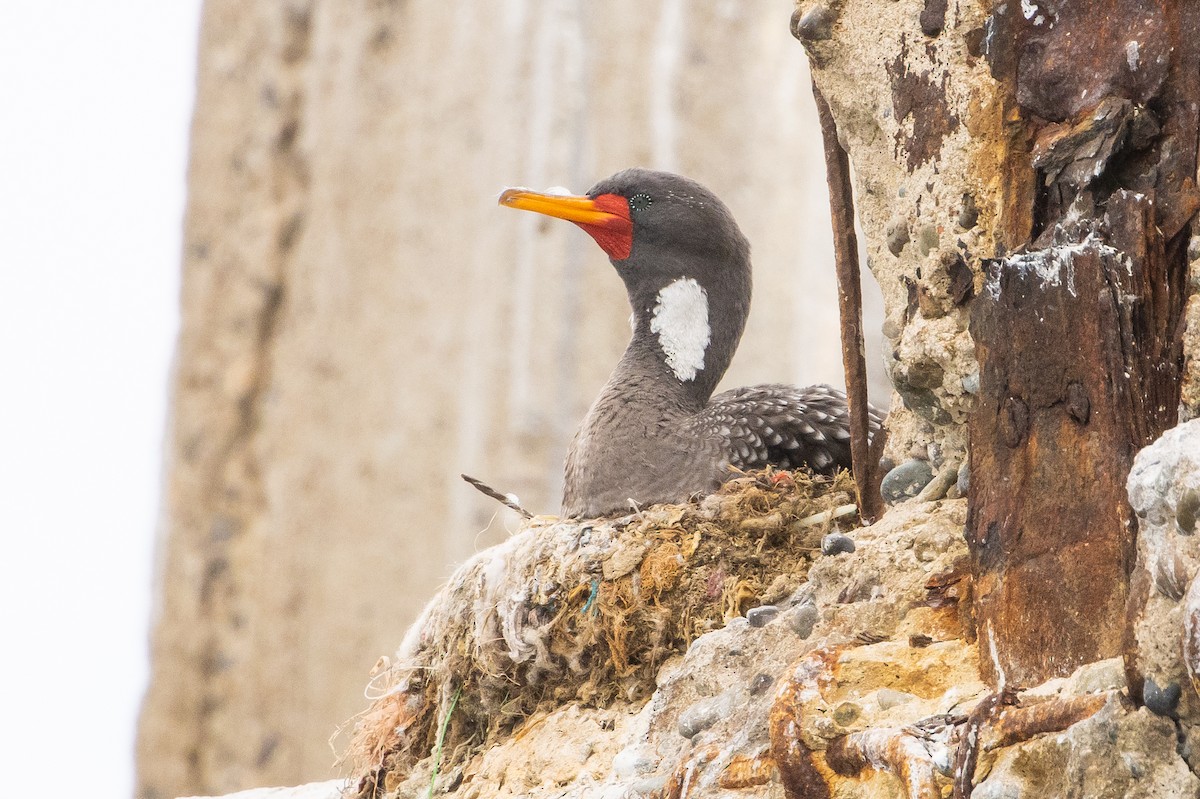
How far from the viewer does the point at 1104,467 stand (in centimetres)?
205

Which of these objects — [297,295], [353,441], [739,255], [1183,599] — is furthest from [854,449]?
[297,295]

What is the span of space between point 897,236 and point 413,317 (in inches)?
322

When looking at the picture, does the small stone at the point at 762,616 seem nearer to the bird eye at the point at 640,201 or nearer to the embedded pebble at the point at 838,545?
the embedded pebble at the point at 838,545

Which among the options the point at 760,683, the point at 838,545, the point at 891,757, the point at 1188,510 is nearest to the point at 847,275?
the point at 838,545

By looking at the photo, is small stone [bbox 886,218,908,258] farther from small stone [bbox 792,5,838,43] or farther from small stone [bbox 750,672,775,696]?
small stone [bbox 750,672,775,696]

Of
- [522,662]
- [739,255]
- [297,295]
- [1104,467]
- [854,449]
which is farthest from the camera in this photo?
[297,295]

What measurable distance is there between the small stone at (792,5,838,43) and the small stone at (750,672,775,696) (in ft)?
3.39

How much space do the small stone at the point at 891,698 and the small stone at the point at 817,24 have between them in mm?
1117

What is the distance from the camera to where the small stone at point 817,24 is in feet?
9.00

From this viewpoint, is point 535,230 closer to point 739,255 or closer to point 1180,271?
point 739,255

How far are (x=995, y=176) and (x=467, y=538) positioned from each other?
7628 millimetres

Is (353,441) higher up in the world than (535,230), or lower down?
lower down

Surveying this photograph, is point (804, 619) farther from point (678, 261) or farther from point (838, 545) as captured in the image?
point (678, 261)

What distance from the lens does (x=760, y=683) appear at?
252 centimetres
